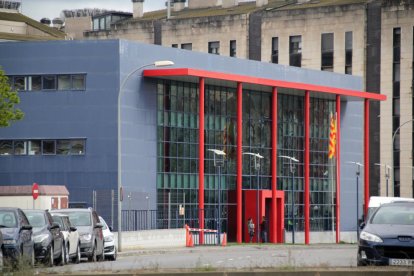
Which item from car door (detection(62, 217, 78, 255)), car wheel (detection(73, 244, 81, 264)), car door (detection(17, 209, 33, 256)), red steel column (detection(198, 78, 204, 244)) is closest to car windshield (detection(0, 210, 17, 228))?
car door (detection(17, 209, 33, 256))

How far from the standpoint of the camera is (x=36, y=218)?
35.2 meters

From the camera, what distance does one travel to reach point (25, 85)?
72.4 m

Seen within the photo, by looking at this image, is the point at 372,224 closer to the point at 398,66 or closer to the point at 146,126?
the point at 146,126

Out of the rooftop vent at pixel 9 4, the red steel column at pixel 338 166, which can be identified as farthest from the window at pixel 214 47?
the red steel column at pixel 338 166

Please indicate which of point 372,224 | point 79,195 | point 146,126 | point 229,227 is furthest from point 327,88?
point 372,224

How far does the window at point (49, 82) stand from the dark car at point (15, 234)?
39855 millimetres

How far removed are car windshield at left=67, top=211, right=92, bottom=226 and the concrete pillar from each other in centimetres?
8517

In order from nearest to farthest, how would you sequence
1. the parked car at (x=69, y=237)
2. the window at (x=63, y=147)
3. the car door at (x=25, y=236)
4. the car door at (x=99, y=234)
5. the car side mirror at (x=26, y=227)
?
the car door at (x=25, y=236), the car side mirror at (x=26, y=227), the parked car at (x=69, y=237), the car door at (x=99, y=234), the window at (x=63, y=147)

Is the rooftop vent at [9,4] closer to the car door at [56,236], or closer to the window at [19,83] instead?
the window at [19,83]

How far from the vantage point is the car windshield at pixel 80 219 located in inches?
1599

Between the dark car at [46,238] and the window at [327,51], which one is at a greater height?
the window at [327,51]

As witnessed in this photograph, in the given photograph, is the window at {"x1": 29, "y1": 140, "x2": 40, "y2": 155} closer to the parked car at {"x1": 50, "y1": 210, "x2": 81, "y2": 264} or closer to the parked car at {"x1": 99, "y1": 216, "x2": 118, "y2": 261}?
the parked car at {"x1": 99, "y1": 216, "x2": 118, "y2": 261}

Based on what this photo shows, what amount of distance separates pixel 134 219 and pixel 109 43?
31.8 feet

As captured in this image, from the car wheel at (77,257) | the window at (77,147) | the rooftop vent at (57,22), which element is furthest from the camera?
the rooftop vent at (57,22)
